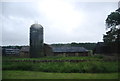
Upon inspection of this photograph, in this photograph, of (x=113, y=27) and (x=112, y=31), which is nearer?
→ (x=112, y=31)

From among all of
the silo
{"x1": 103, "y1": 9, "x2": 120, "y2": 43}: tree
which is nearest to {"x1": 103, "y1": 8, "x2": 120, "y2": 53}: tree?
{"x1": 103, "y1": 9, "x2": 120, "y2": 43}: tree

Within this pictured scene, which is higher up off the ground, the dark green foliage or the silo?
the dark green foliage

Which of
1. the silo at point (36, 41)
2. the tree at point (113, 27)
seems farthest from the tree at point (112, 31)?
the silo at point (36, 41)

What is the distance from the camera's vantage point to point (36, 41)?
65.6 feet

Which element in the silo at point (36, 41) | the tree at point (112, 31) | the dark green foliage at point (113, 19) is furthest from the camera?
the silo at point (36, 41)

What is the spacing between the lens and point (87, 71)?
841 centimetres

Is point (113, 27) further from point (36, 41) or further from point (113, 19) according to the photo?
point (36, 41)

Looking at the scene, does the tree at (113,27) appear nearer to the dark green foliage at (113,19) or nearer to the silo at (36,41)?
the dark green foliage at (113,19)

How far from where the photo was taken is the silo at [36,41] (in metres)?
19.7

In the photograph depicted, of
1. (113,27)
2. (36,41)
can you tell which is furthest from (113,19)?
(36,41)

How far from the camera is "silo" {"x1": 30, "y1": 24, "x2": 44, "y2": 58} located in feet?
64.5

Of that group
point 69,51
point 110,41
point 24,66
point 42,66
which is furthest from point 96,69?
point 69,51

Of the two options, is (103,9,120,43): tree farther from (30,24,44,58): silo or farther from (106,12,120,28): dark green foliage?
(30,24,44,58): silo

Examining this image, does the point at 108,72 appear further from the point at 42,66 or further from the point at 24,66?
the point at 24,66
